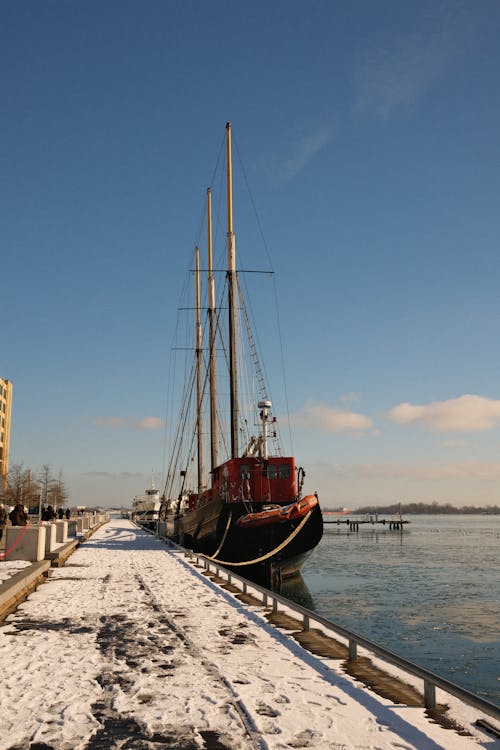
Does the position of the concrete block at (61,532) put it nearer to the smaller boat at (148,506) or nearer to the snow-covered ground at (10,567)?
the snow-covered ground at (10,567)

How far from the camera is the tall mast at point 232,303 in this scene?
35.6 meters

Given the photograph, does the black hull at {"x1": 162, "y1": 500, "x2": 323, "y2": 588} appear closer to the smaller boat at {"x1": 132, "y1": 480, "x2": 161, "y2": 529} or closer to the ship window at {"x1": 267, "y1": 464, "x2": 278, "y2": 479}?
the ship window at {"x1": 267, "y1": 464, "x2": 278, "y2": 479}

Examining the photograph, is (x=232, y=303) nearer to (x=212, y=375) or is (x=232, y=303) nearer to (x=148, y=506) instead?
(x=212, y=375)

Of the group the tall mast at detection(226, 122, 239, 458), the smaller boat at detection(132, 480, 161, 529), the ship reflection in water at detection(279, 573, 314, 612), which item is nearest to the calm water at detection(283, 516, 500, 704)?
the ship reflection in water at detection(279, 573, 314, 612)

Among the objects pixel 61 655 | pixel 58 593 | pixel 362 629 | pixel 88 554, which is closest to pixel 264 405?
pixel 88 554

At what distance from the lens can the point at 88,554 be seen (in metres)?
28.4

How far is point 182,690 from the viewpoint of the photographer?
7.58m

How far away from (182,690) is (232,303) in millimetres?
33451

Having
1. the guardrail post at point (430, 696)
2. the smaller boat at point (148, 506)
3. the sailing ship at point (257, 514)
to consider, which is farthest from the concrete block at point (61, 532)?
the smaller boat at point (148, 506)

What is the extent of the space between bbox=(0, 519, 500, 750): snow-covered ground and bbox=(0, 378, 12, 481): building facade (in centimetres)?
9481

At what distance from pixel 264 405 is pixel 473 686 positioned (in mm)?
18324

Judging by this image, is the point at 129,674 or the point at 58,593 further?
the point at 58,593

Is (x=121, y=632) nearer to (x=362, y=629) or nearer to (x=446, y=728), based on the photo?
(x=446, y=728)

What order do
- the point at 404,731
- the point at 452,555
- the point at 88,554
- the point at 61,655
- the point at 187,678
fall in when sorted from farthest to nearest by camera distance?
the point at 452,555, the point at 88,554, the point at 61,655, the point at 187,678, the point at 404,731
